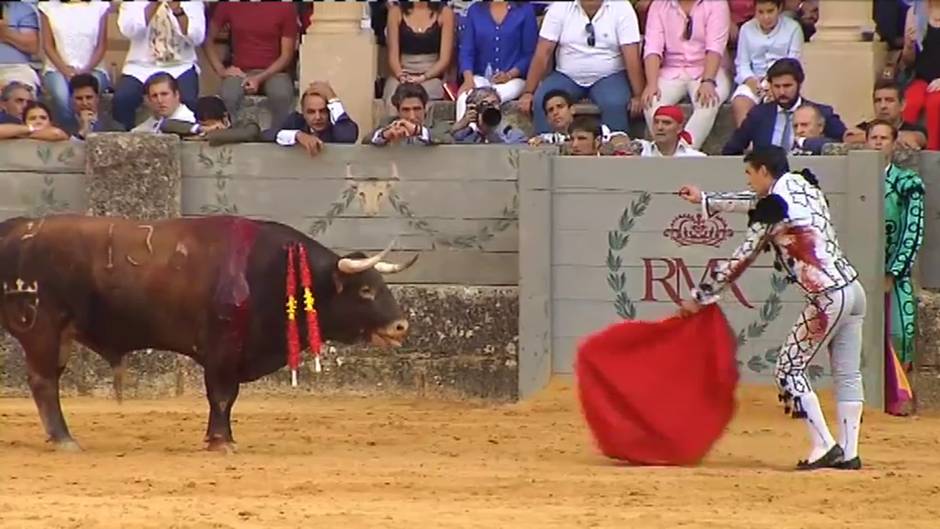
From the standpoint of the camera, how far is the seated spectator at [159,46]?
14.6m

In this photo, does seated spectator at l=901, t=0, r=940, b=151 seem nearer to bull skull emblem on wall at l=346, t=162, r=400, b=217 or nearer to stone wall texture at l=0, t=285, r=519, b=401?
stone wall texture at l=0, t=285, r=519, b=401

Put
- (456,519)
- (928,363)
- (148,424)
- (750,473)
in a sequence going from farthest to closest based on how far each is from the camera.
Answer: (928,363) → (148,424) → (750,473) → (456,519)

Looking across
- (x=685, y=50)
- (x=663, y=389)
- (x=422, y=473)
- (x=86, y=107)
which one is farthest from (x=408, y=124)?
(x=422, y=473)

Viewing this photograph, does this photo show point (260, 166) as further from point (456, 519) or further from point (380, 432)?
point (456, 519)

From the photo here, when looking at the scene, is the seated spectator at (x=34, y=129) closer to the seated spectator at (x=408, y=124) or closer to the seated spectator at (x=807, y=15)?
the seated spectator at (x=408, y=124)

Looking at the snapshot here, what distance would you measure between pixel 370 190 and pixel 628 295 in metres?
1.56

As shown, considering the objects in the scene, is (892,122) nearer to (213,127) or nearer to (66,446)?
(213,127)

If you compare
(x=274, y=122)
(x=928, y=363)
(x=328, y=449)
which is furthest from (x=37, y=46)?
(x=928, y=363)

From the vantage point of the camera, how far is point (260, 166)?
530 inches

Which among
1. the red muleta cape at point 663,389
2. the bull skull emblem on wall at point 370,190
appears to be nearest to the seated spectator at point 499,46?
the bull skull emblem on wall at point 370,190

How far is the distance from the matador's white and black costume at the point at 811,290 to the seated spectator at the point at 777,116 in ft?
8.98

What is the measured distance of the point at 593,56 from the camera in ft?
46.6

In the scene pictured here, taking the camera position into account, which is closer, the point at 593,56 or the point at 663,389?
the point at 663,389

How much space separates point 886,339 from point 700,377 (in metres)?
2.38
